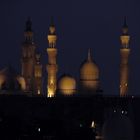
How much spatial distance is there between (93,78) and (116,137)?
83.4 ft

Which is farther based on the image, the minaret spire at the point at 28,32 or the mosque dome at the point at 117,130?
the minaret spire at the point at 28,32

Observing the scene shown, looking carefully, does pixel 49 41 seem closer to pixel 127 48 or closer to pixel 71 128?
pixel 127 48

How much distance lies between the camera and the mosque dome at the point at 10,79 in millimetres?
73125

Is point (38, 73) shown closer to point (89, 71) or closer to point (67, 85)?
point (67, 85)

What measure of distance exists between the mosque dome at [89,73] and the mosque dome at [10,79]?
399 centimetres

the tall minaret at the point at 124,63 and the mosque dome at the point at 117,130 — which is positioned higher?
the tall minaret at the point at 124,63

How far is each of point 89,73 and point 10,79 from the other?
17.2 ft

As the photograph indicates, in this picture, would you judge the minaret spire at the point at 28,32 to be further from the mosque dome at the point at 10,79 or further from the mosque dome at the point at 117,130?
the mosque dome at the point at 117,130

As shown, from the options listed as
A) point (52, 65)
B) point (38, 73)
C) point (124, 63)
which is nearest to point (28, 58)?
point (52, 65)

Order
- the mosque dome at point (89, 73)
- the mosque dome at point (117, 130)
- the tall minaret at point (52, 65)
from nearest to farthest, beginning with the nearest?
the mosque dome at point (117, 130)
the mosque dome at point (89, 73)
the tall minaret at point (52, 65)

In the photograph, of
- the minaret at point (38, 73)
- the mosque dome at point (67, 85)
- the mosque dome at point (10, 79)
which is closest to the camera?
the mosque dome at point (10, 79)

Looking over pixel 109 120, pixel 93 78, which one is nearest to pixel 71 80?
pixel 93 78

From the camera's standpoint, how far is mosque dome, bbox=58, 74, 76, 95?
73750 mm

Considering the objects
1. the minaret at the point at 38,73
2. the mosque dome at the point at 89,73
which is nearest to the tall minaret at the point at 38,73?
the minaret at the point at 38,73
